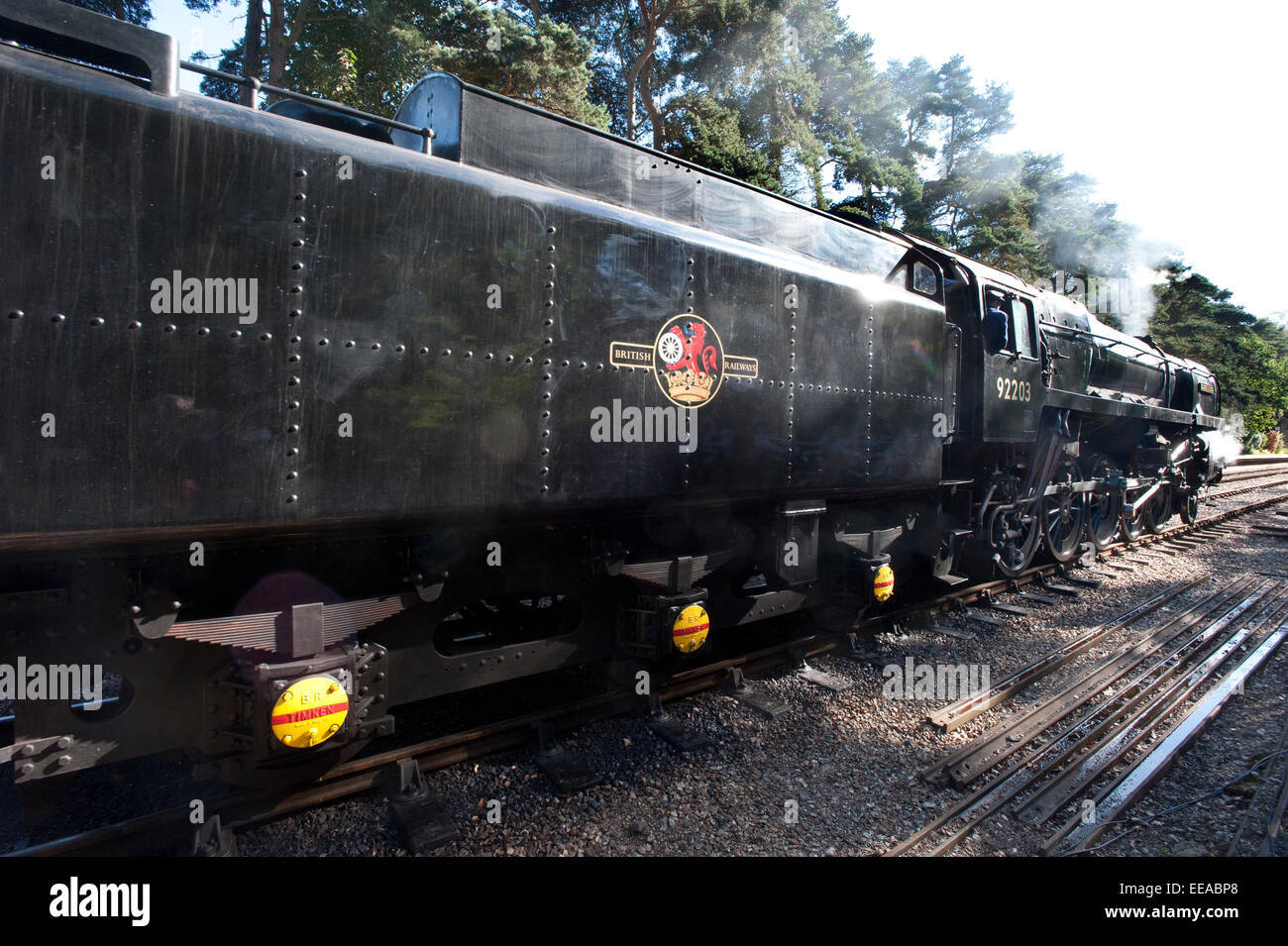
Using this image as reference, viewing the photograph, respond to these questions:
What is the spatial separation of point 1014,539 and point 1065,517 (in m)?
1.42

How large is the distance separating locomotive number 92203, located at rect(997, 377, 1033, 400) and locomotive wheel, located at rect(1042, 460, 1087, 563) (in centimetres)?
159

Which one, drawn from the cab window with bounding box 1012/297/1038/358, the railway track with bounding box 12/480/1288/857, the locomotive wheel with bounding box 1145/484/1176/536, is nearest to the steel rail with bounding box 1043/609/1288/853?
the railway track with bounding box 12/480/1288/857

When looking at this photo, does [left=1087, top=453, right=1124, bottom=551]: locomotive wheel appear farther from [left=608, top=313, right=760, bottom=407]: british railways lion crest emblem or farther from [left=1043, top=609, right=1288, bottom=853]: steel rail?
[left=608, top=313, right=760, bottom=407]: british railways lion crest emblem

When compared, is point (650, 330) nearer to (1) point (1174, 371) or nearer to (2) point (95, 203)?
(2) point (95, 203)

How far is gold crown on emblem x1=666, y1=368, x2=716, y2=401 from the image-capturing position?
3424 mm

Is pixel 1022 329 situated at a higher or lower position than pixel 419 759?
higher

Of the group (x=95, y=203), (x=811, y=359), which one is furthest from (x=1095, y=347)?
(x=95, y=203)

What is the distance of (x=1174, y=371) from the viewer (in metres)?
11.3

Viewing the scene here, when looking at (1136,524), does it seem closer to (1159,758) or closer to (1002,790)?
(1159,758)

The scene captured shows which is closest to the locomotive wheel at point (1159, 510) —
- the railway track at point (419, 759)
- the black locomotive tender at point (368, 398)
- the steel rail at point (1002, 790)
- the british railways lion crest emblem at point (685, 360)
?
the railway track at point (419, 759)

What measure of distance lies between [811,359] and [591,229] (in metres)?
1.60

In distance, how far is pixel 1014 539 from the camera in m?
7.13

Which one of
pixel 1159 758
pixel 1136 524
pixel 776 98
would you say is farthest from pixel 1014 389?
pixel 776 98

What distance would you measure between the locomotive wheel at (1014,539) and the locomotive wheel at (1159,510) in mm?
4619
